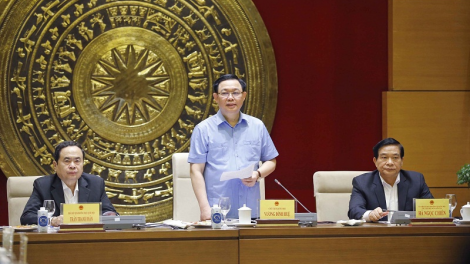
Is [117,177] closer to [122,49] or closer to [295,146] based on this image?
[122,49]

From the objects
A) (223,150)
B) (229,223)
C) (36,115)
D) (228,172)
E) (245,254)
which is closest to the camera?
(245,254)

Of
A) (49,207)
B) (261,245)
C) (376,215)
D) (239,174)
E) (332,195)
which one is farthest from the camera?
(332,195)

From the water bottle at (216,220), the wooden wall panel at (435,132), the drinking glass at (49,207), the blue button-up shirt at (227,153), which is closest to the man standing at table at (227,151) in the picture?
the blue button-up shirt at (227,153)

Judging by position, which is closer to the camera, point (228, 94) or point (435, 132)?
point (228, 94)

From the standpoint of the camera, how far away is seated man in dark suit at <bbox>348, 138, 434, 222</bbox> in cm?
323

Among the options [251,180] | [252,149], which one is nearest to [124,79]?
[252,149]

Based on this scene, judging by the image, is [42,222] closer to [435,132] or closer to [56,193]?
[56,193]

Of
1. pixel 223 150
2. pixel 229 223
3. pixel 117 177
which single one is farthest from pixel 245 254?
pixel 117 177

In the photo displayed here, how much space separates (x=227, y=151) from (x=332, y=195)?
1.94ft

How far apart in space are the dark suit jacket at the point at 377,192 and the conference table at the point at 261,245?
53cm

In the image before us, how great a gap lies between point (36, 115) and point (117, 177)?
62 cm

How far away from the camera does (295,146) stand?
449 centimetres

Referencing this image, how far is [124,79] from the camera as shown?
168 inches

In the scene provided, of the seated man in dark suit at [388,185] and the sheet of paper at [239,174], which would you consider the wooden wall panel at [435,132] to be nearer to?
the seated man in dark suit at [388,185]
